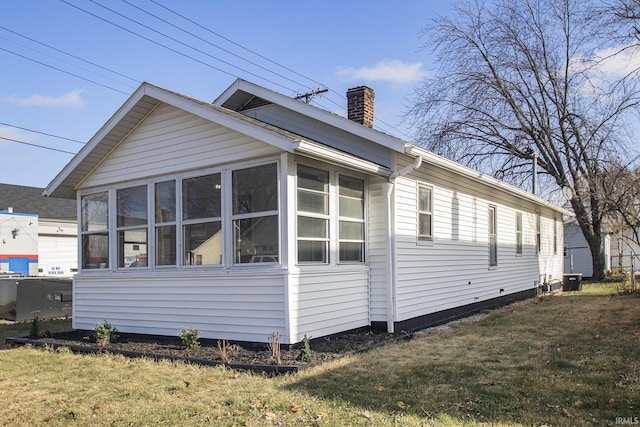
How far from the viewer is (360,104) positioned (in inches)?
416

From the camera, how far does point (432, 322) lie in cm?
1033

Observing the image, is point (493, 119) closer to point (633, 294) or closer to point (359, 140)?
point (633, 294)

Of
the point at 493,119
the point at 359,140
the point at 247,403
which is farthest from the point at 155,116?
the point at 493,119

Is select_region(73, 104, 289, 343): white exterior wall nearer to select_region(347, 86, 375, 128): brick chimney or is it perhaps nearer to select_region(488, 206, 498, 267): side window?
select_region(347, 86, 375, 128): brick chimney

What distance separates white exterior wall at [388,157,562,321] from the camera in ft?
30.8

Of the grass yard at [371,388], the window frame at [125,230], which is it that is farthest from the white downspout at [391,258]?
the window frame at [125,230]

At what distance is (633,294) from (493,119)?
1032cm

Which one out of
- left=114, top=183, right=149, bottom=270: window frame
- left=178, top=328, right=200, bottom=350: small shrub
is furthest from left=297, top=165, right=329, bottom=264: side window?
left=114, top=183, right=149, bottom=270: window frame

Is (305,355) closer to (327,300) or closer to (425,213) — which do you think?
(327,300)

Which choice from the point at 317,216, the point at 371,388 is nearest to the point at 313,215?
the point at 317,216

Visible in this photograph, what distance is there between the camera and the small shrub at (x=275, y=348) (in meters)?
6.62

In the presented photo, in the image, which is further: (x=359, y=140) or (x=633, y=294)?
(x=633, y=294)

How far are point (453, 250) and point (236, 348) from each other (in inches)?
226

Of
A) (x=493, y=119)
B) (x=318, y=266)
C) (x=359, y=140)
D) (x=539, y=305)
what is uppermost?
(x=493, y=119)
